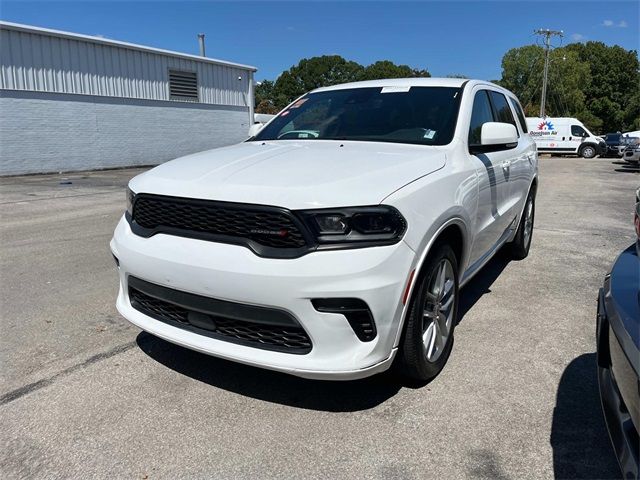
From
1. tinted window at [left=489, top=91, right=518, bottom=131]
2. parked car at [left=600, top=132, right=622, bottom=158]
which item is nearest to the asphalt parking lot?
tinted window at [left=489, top=91, right=518, bottom=131]

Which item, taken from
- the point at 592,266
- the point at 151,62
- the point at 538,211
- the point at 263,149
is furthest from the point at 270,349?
the point at 151,62

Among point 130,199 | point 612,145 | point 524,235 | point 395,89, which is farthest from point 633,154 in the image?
point 130,199

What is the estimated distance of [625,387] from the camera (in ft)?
5.98

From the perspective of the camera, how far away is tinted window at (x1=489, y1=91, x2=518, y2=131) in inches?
187

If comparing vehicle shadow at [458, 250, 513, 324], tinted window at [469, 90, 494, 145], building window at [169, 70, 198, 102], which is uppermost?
building window at [169, 70, 198, 102]

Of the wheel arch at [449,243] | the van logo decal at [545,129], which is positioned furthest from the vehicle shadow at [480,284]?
the van logo decal at [545,129]

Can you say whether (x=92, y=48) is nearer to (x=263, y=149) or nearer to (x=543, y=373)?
(x=263, y=149)

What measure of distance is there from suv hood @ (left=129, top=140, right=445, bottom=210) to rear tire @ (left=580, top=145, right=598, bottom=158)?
1268 inches

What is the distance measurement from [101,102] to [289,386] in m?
19.3

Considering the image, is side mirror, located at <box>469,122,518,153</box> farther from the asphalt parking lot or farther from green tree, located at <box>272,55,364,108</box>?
green tree, located at <box>272,55,364,108</box>

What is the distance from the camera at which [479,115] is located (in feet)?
13.3

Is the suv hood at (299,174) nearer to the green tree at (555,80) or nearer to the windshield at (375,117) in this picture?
the windshield at (375,117)

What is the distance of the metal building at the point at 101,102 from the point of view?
669 inches

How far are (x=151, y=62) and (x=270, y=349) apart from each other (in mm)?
21115
